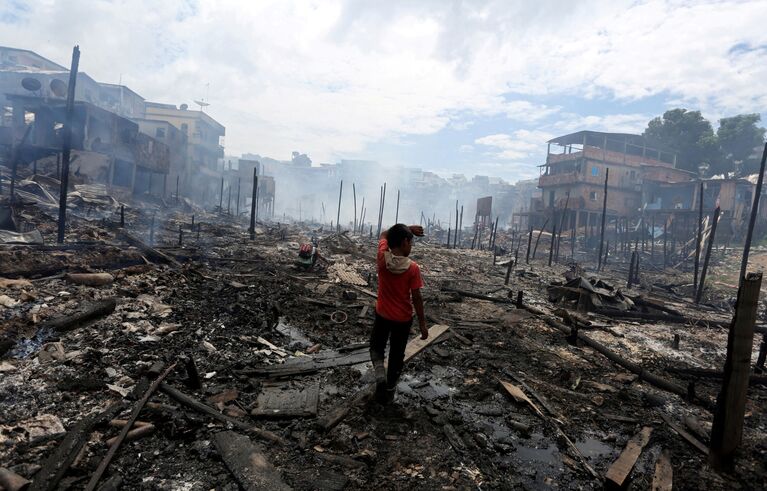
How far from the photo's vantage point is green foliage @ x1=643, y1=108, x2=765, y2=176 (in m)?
37.4

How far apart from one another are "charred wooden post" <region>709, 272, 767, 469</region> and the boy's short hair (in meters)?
2.92

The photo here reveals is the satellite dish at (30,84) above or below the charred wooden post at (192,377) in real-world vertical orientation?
above

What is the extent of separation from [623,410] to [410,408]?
2763 mm

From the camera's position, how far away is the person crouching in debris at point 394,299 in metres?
4.02

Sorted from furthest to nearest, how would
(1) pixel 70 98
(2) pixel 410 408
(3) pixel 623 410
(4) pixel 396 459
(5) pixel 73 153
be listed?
(5) pixel 73 153 < (1) pixel 70 98 < (3) pixel 623 410 < (2) pixel 410 408 < (4) pixel 396 459

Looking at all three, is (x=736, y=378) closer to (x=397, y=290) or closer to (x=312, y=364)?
(x=397, y=290)

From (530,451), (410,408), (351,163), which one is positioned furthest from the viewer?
(351,163)

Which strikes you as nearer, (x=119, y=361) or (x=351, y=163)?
(x=119, y=361)

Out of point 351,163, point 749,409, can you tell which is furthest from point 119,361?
point 351,163

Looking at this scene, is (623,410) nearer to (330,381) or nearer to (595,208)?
(330,381)

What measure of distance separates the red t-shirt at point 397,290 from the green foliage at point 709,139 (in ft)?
163

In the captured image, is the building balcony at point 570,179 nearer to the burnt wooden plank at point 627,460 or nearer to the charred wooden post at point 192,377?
the burnt wooden plank at point 627,460

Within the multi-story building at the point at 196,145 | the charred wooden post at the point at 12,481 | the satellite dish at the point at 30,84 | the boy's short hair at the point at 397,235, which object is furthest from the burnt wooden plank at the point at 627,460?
the multi-story building at the point at 196,145

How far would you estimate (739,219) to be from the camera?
3100 cm
